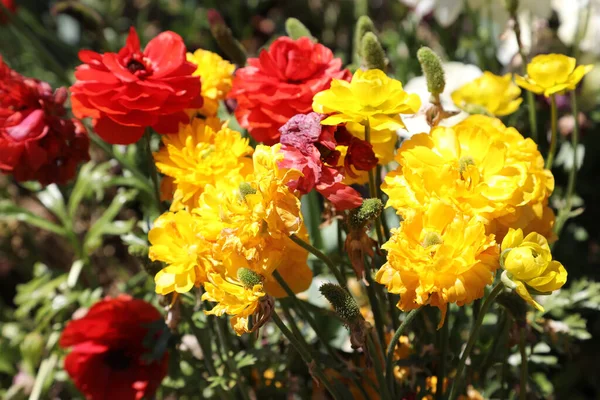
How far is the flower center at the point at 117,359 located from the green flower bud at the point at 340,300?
0.48m

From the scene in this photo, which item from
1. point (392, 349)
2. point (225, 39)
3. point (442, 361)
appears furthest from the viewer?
point (225, 39)

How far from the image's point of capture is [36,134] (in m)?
0.81

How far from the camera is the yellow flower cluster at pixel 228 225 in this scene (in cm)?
61

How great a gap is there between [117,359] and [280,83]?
1.62 feet

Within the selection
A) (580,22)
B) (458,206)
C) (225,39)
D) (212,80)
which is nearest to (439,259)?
(458,206)

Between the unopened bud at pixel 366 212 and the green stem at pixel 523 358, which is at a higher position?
the unopened bud at pixel 366 212

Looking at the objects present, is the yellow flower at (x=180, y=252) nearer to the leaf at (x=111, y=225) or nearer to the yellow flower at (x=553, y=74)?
the yellow flower at (x=553, y=74)

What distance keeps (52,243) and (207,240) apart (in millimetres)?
1296

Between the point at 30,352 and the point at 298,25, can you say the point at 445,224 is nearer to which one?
the point at 298,25

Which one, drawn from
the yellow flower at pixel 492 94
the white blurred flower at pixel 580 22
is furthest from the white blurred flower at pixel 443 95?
the white blurred flower at pixel 580 22

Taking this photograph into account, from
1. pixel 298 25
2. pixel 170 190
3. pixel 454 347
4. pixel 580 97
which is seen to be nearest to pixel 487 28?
pixel 580 97

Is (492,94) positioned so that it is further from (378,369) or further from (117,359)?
(117,359)

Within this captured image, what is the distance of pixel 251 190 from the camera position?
2.07 feet

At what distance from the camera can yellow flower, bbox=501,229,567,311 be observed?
580 mm
